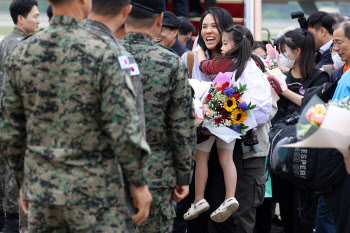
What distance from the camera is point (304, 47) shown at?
20.7ft

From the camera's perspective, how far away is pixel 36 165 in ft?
9.41

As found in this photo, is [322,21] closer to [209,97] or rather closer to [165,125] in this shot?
[209,97]

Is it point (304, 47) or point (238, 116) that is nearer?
point (238, 116)

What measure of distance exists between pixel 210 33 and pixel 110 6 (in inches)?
96.8

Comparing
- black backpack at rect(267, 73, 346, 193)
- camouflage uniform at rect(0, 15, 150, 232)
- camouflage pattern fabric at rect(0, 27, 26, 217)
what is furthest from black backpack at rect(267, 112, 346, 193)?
camouflage pattern fabric at rect(0, 27, 26, 217)

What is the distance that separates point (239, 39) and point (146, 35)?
5.68ft

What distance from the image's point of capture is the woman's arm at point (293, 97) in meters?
5.97

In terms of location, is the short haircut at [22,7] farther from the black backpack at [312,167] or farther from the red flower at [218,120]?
the black backpack at [312,167]

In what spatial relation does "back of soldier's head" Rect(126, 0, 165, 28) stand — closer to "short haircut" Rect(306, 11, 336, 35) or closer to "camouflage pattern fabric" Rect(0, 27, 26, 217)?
"camouflage pattern fabric" Rect(0, 27, 26, 217)

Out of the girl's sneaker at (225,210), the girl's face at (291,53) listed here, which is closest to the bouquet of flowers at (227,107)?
the girl's sneaker at (225,210)

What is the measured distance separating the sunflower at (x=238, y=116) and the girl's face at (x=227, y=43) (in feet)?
2.07

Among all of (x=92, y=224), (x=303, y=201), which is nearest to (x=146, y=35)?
(x=92, y=224)

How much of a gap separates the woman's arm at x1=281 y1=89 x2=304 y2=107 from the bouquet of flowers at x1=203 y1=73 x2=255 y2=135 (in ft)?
3.72

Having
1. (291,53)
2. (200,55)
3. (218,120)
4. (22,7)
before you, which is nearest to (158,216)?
(218,120)
